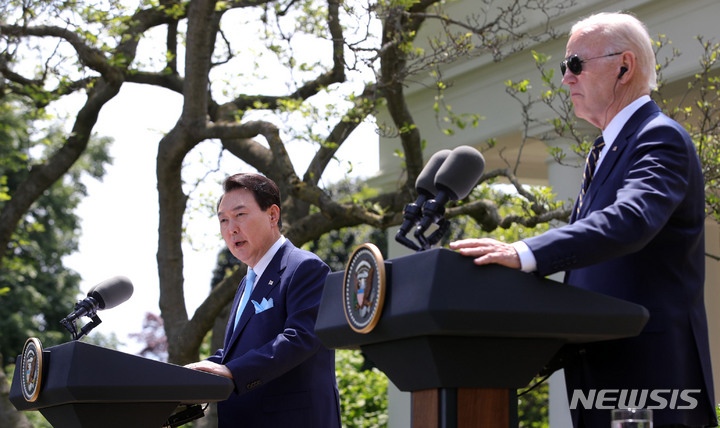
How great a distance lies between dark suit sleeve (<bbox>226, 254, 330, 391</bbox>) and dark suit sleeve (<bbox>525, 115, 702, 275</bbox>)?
1.31 meters

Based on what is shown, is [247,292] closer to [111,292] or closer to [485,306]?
[111,292]

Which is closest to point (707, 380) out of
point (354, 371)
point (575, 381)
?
point (575, 381)

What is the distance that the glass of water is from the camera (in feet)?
6.54

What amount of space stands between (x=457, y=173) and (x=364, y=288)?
0.37 metres

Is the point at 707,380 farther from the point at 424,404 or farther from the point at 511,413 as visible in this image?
the point at 424,404

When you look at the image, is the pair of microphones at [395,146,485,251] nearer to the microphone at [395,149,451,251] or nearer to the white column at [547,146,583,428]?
the microphone at [395,149,451,251]

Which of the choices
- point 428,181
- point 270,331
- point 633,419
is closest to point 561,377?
point 270,331

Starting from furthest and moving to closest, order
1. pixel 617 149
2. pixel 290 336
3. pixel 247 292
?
pixel 247 292 < pixel 290 336 < pixel 617 149

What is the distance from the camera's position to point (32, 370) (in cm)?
306

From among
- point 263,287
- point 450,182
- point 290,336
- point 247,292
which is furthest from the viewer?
point 247,292

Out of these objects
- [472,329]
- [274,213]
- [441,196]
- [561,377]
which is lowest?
[472,329]

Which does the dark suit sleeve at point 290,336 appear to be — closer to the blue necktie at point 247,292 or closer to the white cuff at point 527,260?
the blue necktie at point 247,292

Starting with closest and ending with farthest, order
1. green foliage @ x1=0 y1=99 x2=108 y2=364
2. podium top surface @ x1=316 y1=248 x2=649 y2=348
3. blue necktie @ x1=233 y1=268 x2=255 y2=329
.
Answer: podium top surface @ x1=316 y1=248 x2=649 y2=348
blue necktie @ x1=233 y1=268 x2=255 y2=329
green foliage @ x1=0 y1=99 x2=108 y2=364

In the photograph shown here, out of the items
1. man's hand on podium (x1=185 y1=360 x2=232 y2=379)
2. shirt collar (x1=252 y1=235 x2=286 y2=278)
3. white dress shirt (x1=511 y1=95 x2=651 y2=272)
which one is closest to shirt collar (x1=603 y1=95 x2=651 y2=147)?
white dress shirt (x1=511 y1=95 x2=651 y2=272)
